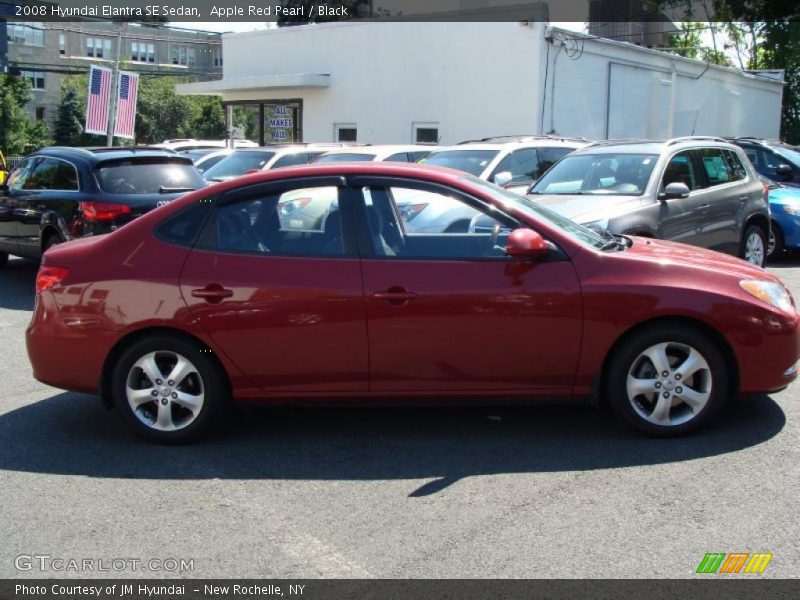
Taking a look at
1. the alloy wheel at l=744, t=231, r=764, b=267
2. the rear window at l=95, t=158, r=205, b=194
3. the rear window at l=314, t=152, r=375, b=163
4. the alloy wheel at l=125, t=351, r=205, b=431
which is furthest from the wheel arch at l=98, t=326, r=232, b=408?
the rear window at l=314, t=152, r=375, b=163

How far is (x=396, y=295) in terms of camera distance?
16.8 ft

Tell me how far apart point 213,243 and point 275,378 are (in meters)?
0.89

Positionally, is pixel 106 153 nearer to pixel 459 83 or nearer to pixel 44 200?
pixel 44 200

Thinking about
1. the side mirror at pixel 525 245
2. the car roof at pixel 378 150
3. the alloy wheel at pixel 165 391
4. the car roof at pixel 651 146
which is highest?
the car roof at pixel 651 146

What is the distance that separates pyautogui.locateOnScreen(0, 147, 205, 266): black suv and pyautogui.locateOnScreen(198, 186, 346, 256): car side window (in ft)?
15.7

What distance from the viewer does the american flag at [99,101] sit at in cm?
1972

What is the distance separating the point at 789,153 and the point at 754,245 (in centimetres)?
500

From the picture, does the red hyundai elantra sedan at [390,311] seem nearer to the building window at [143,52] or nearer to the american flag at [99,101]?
the american flag at [99,101]

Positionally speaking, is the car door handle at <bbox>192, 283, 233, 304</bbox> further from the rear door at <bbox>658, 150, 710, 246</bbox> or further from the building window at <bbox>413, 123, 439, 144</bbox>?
the building window at <bbox>413, 123, 439, 144</bbox>

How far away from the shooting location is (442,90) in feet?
73.1

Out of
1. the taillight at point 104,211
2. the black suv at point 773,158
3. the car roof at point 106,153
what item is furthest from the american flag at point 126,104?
the black suv at point 773,158

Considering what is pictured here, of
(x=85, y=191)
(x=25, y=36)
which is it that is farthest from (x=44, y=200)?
(x=25, y=36)

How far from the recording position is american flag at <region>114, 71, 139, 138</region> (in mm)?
19984

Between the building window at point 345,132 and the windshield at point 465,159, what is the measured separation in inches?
439
